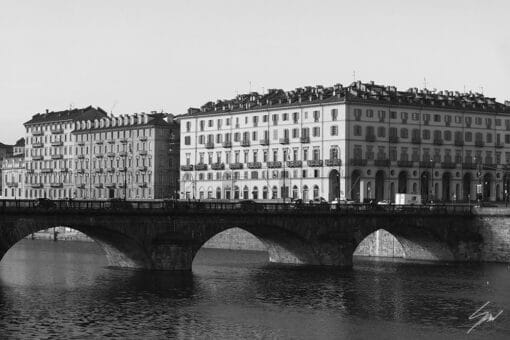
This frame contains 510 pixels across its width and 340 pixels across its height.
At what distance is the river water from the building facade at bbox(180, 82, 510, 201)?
5945 centimetres

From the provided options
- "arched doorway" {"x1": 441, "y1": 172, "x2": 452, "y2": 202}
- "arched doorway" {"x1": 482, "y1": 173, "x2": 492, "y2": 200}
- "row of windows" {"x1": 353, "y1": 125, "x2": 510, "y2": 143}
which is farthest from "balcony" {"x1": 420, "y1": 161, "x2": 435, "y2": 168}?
"arched doorway" {"x1": 482, "y1": 173, "x2": 492, "y2": 200}

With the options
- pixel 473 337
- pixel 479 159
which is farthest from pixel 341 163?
pixel 473 337

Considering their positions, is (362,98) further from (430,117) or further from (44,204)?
(44,204)

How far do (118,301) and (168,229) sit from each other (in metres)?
18.9

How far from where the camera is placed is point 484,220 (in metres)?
133

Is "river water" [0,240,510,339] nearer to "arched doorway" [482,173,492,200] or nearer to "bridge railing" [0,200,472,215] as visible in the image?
"bridge railing" [0,200,472,215]

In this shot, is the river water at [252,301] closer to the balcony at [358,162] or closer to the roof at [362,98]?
the balcony at [358,162]

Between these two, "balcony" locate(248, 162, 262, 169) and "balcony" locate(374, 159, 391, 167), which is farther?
"balcony" locate(248, 162, 262, 169)

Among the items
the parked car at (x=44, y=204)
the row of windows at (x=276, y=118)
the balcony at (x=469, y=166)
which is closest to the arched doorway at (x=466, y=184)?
the balcony at (x=469, y=166)

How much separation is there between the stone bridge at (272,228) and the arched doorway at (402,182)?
50.4 meters

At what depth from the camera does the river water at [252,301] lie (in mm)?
72875

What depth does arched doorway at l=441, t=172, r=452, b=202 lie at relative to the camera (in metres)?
191

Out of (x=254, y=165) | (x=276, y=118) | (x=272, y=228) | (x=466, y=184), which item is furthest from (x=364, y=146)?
(x=272, y=228)

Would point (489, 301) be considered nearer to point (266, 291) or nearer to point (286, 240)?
point (266, 291)
